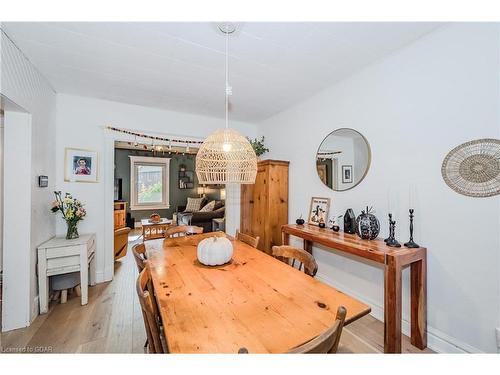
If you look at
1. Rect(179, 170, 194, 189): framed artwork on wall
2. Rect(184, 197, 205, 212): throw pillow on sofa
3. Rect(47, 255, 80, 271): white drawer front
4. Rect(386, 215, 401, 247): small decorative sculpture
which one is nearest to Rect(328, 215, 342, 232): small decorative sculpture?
Rect(386, 215, 401, 247): small decorative sculpture

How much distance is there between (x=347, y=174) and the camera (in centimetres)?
233

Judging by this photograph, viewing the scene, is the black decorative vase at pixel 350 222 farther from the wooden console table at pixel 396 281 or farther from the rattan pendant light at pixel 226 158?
the rattan pendant light at pixel 226 158

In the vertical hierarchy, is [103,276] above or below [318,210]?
below

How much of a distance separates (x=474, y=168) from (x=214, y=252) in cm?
184

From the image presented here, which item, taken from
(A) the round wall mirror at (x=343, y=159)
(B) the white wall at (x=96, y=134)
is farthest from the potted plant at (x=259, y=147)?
(B) the white wall at (x=96, y=134)

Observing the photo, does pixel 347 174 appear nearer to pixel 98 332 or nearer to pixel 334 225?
pixel 334 225

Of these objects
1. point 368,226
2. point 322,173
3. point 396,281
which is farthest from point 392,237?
point 322,173

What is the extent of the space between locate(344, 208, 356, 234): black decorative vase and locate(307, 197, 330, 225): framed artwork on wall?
37 centimetres

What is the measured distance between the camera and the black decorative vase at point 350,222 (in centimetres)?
213

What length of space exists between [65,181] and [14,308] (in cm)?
141

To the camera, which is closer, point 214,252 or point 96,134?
point 214,252

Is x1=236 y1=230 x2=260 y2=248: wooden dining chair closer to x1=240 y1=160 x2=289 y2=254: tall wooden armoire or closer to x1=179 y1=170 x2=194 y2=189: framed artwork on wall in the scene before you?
x1=240 y1=160 x2=289 y2=254: tall wooden armoire
